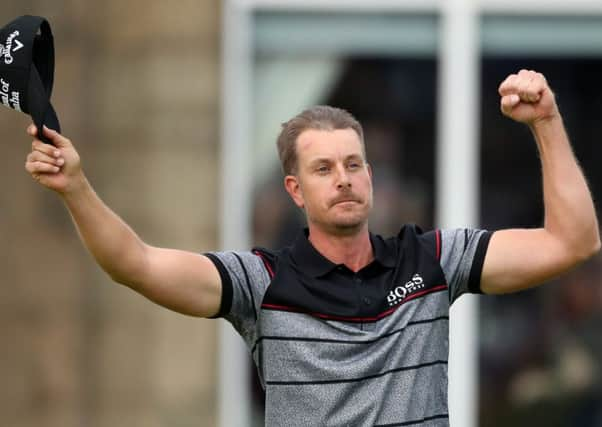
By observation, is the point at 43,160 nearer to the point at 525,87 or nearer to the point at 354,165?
the point at 354,165

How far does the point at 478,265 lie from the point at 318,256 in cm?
46

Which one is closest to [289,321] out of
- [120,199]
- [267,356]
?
[267,356]

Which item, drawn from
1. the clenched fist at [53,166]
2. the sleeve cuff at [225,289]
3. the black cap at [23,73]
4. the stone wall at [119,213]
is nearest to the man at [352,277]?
the sleeve cuff at [225,289]

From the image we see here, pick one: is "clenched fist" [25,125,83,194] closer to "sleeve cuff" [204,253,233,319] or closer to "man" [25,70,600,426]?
"man" [25,70,600,426]

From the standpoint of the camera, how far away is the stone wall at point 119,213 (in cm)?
740

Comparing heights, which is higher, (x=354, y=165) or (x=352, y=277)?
(x=354, y=165)

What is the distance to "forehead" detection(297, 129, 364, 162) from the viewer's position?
4215 mm

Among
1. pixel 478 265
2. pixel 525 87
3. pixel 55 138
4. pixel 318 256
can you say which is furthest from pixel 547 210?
pixel 55 138

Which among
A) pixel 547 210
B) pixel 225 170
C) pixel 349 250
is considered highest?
pixel 225 170

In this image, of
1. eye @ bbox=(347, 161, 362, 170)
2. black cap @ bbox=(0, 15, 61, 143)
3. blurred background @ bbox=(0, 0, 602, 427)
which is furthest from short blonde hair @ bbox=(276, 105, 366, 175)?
blurred background @ bbox=(0, 0, 602, 427)

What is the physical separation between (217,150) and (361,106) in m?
0.80

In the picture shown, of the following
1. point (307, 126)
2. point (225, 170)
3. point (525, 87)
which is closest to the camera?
point (525, 87)

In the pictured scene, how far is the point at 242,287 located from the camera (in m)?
4.14

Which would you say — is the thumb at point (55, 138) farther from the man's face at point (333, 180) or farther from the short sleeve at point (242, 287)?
the man's face at point (333, 180)
